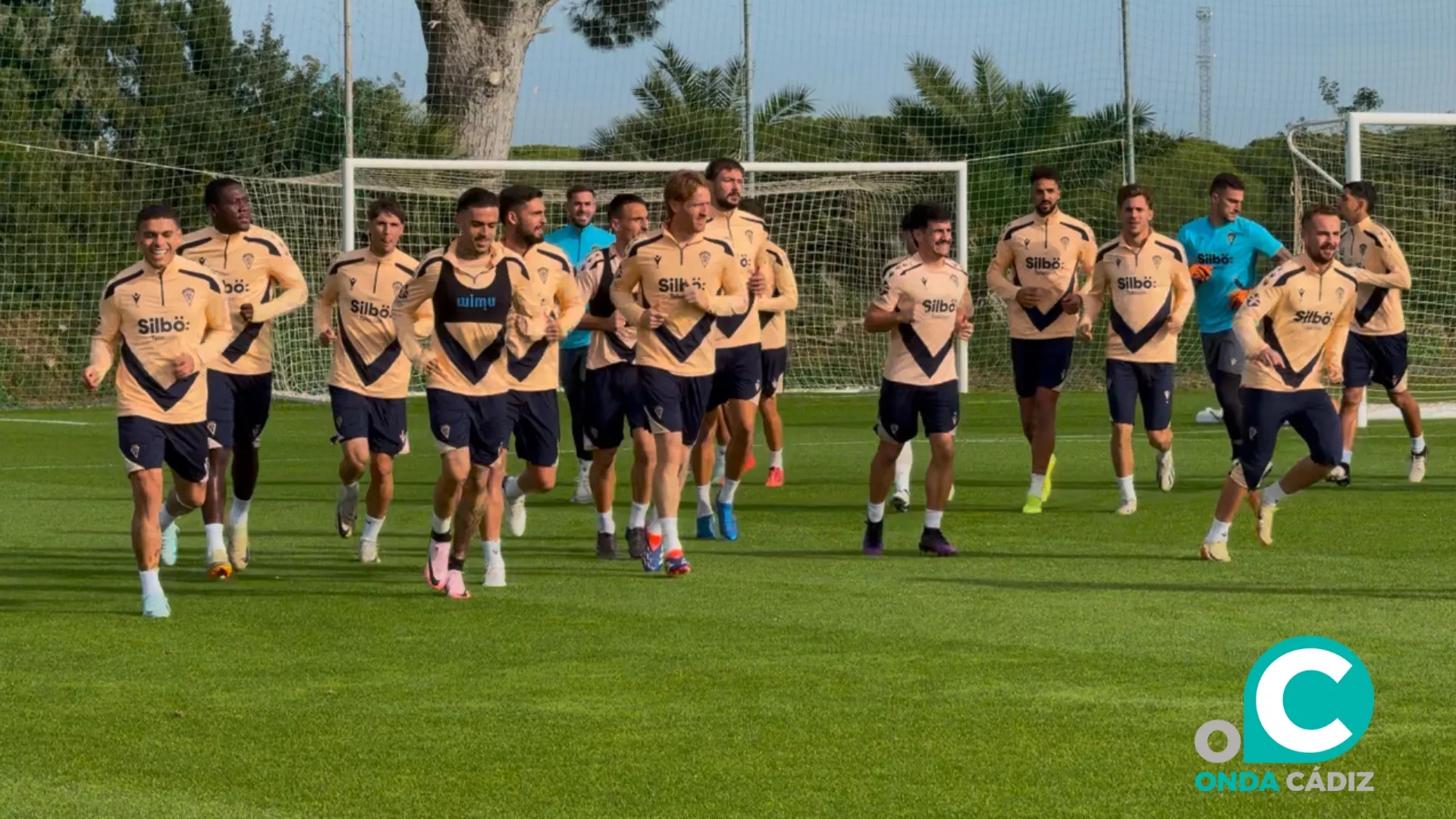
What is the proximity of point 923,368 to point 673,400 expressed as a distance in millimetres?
1630

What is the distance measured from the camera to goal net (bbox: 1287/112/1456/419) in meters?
24.2

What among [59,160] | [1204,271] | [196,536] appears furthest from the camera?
[59,160]

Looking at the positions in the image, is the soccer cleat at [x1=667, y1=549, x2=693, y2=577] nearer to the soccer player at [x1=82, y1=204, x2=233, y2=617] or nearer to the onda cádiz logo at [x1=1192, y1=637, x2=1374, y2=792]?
the soccer player at [x1=82, y1=204, x2=233, y2=617]

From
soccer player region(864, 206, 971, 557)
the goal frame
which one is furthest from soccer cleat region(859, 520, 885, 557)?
the goal frame

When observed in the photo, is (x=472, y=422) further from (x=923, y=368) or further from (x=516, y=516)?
(x=923, y=368)

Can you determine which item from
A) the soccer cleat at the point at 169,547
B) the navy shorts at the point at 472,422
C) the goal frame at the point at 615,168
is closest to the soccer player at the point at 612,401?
the navy shorts at the point at 472,422

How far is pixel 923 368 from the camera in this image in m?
12.0

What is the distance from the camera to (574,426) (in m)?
13.8

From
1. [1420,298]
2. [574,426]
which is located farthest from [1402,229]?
[574,426]

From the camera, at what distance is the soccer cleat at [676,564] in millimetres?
11000

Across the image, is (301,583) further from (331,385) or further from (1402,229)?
(1402,229)

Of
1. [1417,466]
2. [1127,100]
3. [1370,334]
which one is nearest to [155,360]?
[1370,334]

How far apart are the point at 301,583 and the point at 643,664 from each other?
3379 mm

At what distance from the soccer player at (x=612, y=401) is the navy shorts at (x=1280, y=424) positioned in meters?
3.27
